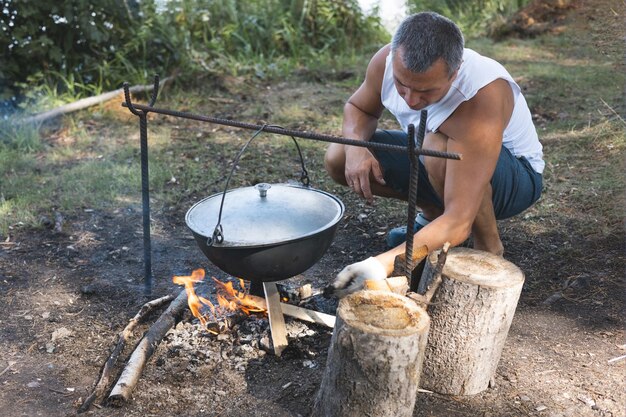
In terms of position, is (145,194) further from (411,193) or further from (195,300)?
(411,193)

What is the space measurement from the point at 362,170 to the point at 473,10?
7.70 metres

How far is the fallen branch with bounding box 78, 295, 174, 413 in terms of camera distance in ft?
8.97

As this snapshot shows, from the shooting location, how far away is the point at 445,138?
121 inches

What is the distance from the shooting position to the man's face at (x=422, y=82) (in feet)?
8.85

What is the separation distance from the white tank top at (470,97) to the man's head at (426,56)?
184 millimetres

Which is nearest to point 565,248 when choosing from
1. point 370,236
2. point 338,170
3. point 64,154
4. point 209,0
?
point 370,236

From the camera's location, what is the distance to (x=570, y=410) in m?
2.65

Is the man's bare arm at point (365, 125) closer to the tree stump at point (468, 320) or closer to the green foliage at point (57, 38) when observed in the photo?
the tree stump at point (468, 320)

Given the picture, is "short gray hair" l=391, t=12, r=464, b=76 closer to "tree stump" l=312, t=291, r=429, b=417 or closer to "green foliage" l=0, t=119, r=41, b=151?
"tree stump" l=312, t=291, r=429, b=417

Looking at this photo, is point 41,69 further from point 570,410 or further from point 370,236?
point 570,410

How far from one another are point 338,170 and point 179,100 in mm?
3488

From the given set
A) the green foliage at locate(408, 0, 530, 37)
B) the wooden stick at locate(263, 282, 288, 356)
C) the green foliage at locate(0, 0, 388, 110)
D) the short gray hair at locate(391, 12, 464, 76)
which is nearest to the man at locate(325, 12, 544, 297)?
the short gray hair at locate(391, 12, 464, 76)

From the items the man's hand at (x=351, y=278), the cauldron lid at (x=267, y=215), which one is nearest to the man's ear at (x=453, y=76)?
the cauldron lid at (x=267, y=215)

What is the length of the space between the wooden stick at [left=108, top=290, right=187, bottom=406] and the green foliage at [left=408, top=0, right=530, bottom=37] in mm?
7645
